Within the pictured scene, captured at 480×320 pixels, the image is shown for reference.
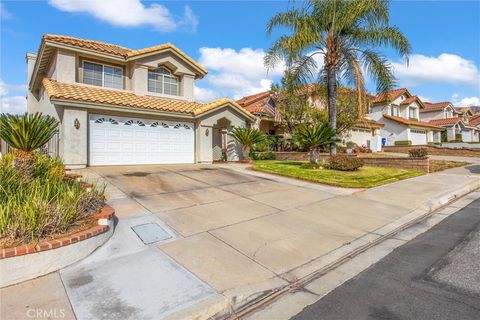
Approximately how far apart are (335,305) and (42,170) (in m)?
8.10

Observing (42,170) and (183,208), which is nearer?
(183,208)

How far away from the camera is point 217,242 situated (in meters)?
5.46

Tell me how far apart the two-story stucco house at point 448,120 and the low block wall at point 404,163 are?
107 feet

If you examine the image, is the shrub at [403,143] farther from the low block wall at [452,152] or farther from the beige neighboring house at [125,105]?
the beige neighboring house at [125,105]

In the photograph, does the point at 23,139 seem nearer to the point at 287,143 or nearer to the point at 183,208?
the point at 183,208

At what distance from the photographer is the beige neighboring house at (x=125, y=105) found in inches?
508

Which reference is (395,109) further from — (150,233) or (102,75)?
(150,233)

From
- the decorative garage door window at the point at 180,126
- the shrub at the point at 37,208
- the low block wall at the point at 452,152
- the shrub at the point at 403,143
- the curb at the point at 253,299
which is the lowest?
the curb at the point at 253,299

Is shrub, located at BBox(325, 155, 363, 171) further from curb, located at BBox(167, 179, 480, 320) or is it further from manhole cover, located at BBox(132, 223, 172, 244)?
manhole cover, located at BBox(132, 223, 172, 244)

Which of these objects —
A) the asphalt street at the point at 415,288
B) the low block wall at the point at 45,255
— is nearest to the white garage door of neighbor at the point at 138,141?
the low block wall at the point at 45,255

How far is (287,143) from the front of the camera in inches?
974

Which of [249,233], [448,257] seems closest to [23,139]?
[249,233]

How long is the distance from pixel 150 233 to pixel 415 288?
456cm

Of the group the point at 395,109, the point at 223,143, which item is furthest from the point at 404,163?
the point at 395,109
